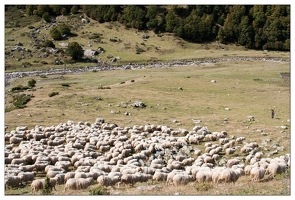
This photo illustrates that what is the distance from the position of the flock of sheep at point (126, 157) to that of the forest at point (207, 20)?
88424mm

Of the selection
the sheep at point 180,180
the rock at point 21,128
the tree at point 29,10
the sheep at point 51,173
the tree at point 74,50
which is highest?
the tree at point 29,10

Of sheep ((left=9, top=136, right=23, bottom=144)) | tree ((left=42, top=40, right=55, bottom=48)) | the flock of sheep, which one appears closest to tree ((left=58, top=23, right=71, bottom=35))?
tree ((left=42, top=40, right=55, bottom=48))

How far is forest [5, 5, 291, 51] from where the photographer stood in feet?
370

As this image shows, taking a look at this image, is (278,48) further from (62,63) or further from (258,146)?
(258,146)

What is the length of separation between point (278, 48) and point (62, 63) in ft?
219

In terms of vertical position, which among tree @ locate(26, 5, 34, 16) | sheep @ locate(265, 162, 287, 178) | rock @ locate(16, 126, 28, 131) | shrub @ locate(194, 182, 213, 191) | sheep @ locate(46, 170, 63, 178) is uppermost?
tree @ locate(26, 5, 34, 16)

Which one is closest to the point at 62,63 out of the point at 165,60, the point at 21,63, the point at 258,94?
the point at 21,63

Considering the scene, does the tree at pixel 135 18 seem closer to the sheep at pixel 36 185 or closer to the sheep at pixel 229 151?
the sheep at pixel 229 151

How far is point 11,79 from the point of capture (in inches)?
2830

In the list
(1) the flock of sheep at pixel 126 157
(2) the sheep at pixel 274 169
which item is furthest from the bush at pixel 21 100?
(2) the sheep at pixel 274 169

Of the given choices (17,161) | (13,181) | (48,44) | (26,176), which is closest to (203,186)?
(26,176)

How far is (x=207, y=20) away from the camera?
121 m

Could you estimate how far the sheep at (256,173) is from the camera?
18.8 metres

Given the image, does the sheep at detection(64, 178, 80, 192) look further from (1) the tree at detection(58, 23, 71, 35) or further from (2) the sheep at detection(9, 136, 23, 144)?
(1) the tree at detection(58, 23, 71, 35)
